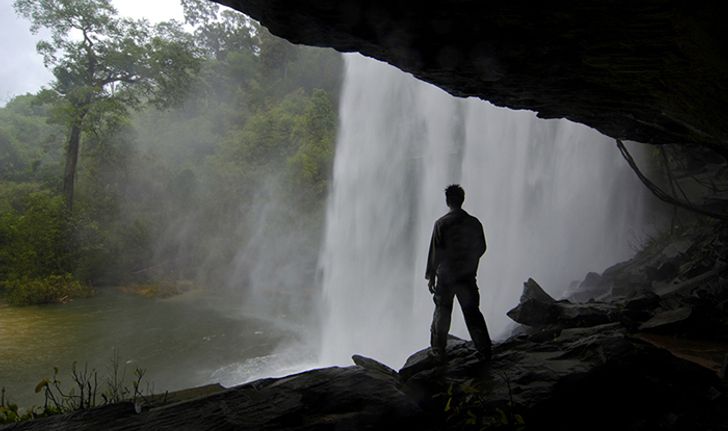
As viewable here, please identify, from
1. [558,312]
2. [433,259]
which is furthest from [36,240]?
[558,312]

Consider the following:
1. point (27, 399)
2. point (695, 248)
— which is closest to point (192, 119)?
point (27, 399)

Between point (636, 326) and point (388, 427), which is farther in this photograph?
point (636, 326)

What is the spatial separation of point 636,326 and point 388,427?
5.05m

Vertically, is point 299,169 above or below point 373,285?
above

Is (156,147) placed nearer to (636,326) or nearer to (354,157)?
Answer: (354,157)

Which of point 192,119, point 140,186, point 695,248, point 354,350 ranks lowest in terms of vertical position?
point 354,350

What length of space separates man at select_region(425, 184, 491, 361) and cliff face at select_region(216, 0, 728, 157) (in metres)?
1.58

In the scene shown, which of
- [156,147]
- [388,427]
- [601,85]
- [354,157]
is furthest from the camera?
[156,147]

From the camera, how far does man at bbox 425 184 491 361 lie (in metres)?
4.29

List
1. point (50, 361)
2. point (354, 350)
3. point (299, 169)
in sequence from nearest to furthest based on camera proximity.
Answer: point (50, 361) → point (354, 350) → point (299, 169)

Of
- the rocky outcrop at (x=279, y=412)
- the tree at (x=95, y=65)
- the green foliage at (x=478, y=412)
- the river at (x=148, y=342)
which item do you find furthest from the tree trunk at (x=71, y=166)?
the green foliage at (x=478, y=412)

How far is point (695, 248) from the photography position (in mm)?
9391

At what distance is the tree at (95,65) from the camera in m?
22.5

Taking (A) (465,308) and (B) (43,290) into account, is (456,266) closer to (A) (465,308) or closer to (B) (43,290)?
(A) (465,308)
